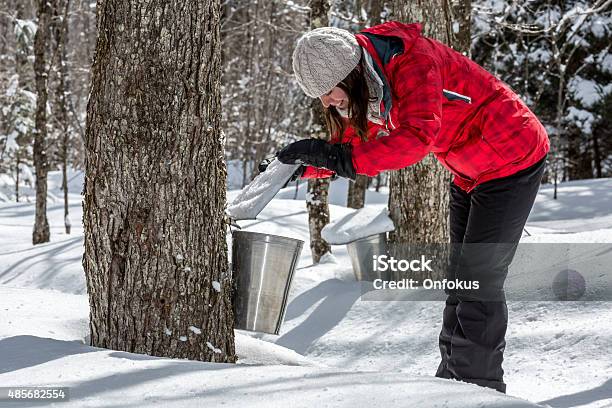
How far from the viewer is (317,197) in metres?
7.23

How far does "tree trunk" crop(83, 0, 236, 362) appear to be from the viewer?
2.52 metres

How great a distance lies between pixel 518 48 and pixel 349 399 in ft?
56.0

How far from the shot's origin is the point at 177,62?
8.39 feet

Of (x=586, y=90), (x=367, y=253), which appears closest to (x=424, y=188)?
(x=367, y=253)

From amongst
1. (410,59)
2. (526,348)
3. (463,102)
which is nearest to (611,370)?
(526,348)

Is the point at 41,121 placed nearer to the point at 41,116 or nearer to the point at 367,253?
the point at 41,116

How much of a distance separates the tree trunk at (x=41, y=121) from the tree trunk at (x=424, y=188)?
569 cm

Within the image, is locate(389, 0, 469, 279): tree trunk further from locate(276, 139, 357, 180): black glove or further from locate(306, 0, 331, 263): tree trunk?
locate(276, 139, 357, 180): black glove

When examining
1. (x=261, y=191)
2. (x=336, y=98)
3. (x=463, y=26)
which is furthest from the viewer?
(x=463, y=26)

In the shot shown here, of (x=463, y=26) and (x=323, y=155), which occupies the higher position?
(x=463, y=26)

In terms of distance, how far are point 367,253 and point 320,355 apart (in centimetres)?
121

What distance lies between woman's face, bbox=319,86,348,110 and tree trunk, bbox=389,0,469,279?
264 centimetres

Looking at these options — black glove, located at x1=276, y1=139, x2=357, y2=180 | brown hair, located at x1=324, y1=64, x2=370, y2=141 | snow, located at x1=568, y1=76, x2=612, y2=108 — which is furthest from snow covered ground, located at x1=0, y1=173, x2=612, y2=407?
snow, located at x1=568, y1=76, x2=612, y2=108

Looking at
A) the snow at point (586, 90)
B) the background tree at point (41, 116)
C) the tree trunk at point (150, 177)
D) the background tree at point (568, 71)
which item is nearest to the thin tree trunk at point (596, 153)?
the background tree at point (568, 71)
